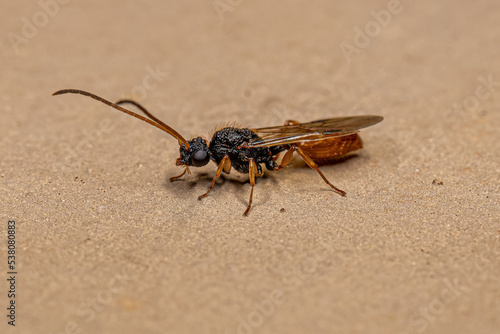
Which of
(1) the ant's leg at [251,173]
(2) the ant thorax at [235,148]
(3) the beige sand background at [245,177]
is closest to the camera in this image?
(3) the beige sand background at [245,177]

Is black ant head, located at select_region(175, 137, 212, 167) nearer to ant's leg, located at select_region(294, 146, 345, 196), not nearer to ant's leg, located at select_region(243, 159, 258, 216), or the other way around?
ant's leg, located at select_region(243, 159, 258, 216)

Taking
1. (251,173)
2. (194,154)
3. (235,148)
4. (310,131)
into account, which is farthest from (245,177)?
(310,131)

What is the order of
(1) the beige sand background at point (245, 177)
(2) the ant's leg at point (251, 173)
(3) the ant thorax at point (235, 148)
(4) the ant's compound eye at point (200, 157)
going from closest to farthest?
(1) the beige sand background at point (245, 177)
(2) the ant's leg at point (251, 173)
(4) the ant's compound eye at point (200, 157)
(3) the ant thorax at point (235, 148)

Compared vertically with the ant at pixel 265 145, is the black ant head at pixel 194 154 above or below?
below

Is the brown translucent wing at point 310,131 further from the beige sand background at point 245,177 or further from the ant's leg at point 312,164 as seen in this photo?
the beige sand background at point 245,177

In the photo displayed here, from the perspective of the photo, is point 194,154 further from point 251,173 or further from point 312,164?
point 312,164

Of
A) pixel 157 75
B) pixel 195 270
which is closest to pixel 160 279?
pixel 195 270

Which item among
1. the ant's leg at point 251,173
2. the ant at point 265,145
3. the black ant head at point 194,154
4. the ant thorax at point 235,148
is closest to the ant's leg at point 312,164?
the ant at point 265,145
